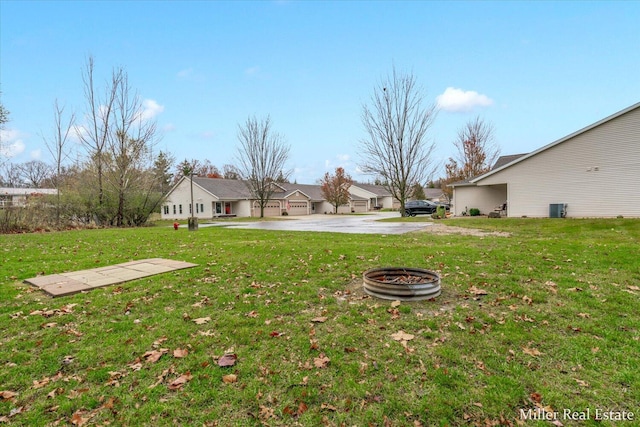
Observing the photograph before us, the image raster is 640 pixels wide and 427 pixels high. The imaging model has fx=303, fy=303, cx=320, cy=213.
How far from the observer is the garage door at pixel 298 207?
4298 cm

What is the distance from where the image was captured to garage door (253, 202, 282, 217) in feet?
130

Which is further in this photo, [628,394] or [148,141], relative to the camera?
[148,141]

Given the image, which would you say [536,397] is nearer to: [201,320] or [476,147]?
[201,320]

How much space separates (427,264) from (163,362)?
496 centimetres

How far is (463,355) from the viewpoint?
2.77 m

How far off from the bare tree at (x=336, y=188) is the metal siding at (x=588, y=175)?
28.5m

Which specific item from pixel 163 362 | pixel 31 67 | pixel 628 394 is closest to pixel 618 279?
pixel 628 394

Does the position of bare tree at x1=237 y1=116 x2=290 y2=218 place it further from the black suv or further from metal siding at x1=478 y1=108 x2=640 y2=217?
metal siding at x1=478 y1=108 x2=640 y2=217

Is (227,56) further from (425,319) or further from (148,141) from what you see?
(425,319)

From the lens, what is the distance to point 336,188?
151 ft

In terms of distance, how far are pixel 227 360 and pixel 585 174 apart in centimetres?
2077

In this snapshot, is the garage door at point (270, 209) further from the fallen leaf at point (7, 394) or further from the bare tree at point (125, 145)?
the fallen leaf at point (7, 394)

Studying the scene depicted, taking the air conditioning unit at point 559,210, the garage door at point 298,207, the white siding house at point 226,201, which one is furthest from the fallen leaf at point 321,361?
the garage door at point 298,207

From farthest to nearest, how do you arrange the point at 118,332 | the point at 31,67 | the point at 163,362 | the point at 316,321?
the point at 31,67 < the point at 316,321 < the point at 118,332 < the point at 163,362
